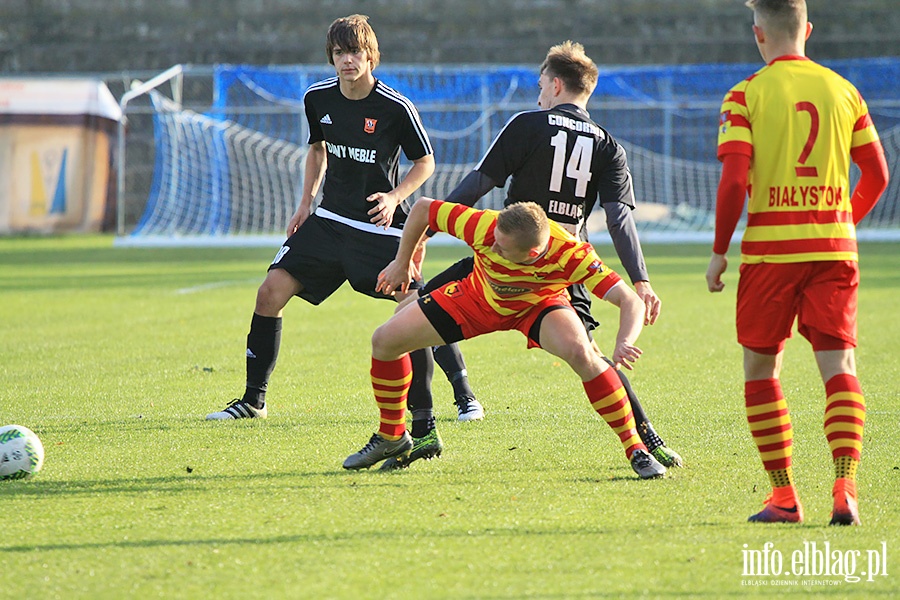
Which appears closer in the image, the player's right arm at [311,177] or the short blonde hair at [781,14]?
the short blonde hair at [781,14]

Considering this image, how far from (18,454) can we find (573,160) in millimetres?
2607

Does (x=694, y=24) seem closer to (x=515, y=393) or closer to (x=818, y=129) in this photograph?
(x=515, y=393)

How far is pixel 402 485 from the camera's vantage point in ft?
15.5

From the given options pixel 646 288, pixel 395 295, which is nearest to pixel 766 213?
pixel 646 288

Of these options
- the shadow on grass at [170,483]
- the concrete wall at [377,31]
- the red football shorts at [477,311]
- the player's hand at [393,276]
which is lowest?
the shadow on grass at [170,483]

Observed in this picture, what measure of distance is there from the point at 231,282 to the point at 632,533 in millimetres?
10637

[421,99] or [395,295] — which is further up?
[421,99]

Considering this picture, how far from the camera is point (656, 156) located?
2311cm

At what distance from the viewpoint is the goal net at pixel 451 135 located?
21.9 metres

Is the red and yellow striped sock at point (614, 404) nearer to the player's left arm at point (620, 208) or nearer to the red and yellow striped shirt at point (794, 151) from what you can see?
the player's left arm at point (620, 208)

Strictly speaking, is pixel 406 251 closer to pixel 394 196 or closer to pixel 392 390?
pixel 392 390

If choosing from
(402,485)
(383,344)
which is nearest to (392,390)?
(383,344)

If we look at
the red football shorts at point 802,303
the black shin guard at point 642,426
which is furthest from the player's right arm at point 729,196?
the black shin guard at point 642,426

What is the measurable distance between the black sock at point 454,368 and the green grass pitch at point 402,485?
0.18 meters
